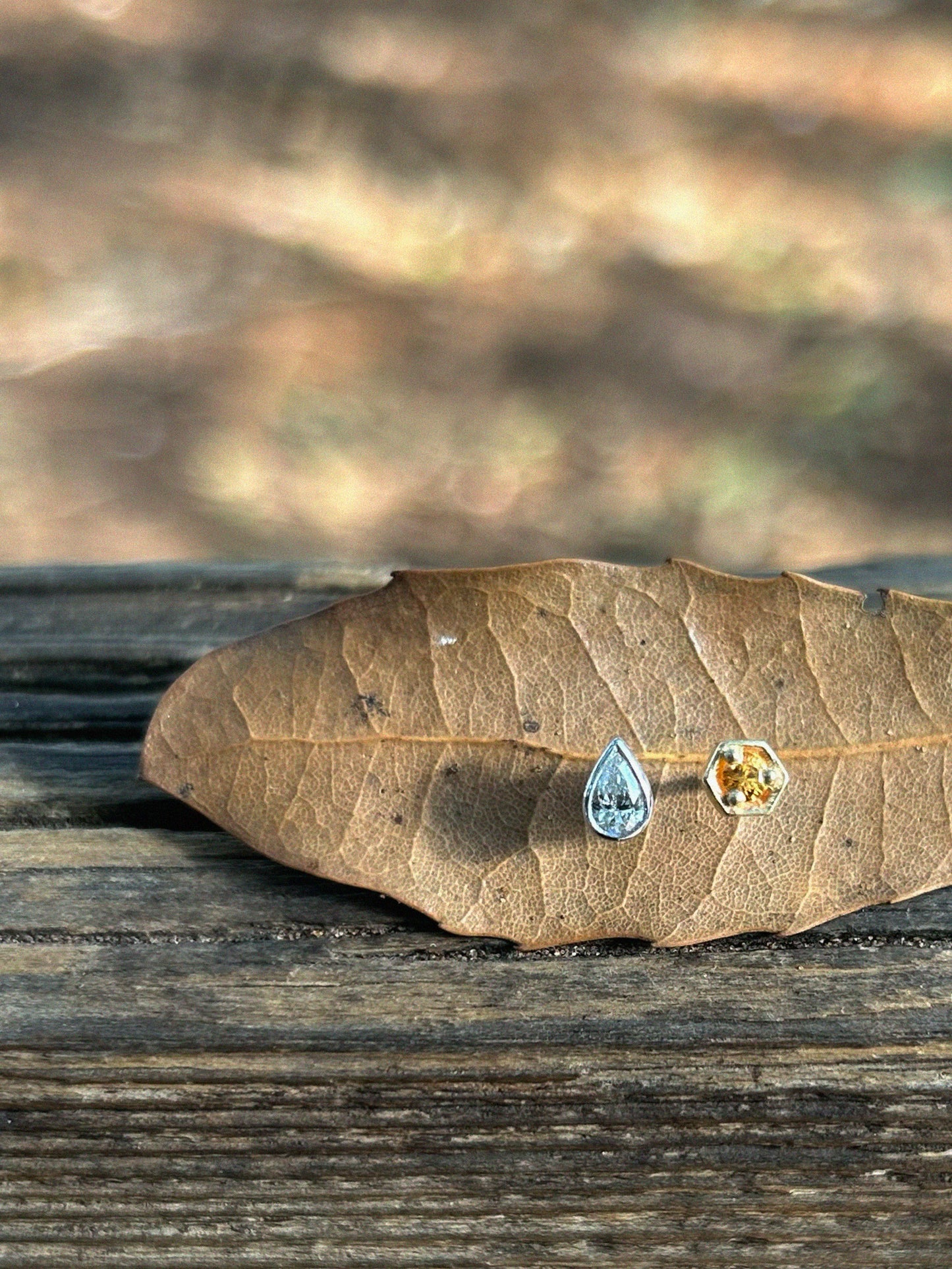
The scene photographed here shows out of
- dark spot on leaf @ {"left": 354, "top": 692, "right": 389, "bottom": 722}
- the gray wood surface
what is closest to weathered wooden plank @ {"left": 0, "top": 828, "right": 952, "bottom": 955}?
the gray wood surface

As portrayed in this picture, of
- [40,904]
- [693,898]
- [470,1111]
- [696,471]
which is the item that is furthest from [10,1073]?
[696,471]

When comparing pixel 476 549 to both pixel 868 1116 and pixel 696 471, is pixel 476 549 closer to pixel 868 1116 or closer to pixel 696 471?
pixel 696 471

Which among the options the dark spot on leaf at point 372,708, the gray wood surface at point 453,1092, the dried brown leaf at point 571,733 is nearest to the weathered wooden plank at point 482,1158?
the gray wood surface at point 453,1092

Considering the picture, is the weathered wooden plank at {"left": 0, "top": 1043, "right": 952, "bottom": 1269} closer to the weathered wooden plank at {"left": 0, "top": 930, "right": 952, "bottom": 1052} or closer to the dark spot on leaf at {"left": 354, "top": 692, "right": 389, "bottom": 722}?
the weathered wooden plank at {"left": 0, "top": 930, "right": 952, "bottom": 1052}

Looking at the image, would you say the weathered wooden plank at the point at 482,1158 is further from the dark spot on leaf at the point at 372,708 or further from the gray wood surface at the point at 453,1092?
the dark spot on leaf at the point at 372,708

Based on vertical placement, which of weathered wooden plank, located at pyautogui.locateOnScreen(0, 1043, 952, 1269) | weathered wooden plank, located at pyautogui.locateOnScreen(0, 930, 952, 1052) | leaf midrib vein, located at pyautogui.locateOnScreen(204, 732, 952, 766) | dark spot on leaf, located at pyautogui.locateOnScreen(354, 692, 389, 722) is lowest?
weathered wooden plank, located at pyautogui.locateOnScreen(0, 1043, 952, 1269)

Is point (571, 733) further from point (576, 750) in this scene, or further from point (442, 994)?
point (442, 994)
